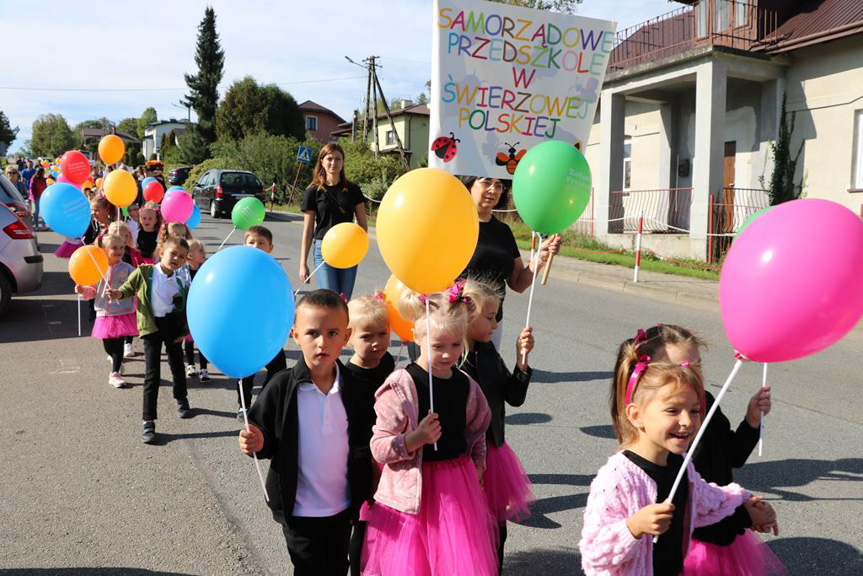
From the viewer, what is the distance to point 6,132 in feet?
255

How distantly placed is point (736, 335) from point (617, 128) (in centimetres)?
1703

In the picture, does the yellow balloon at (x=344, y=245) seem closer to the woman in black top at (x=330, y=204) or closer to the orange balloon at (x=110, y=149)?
the woman in black top at (x=330, y=204)

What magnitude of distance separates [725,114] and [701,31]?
3.06 m

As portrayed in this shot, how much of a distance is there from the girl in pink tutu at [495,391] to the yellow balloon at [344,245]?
69.2 inches

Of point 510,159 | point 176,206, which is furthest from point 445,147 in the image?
point 176,206

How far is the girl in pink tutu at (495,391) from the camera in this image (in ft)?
9.71

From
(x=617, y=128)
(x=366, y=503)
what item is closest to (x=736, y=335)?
(x=366, y=503)

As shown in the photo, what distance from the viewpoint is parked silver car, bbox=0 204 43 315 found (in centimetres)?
829

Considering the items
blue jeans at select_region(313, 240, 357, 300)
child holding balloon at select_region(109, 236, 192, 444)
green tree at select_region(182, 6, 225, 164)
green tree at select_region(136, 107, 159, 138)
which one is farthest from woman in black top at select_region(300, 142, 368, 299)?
green tree at select_region(136, 107, 159, 138)

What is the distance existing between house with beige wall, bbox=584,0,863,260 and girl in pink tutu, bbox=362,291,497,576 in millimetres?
11459

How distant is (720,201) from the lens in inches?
612

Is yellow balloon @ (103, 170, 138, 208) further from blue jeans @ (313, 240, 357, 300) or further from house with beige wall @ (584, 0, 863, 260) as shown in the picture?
house with beige wall @ (584, 0, 863, 260)

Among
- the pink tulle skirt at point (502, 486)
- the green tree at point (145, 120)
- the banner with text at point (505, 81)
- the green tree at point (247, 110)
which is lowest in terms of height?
the pink tulle skirt at point (502, 486)

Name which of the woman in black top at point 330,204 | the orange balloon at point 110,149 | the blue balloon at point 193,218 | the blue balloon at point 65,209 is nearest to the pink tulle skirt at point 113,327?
the blue balloon at point 65,209
